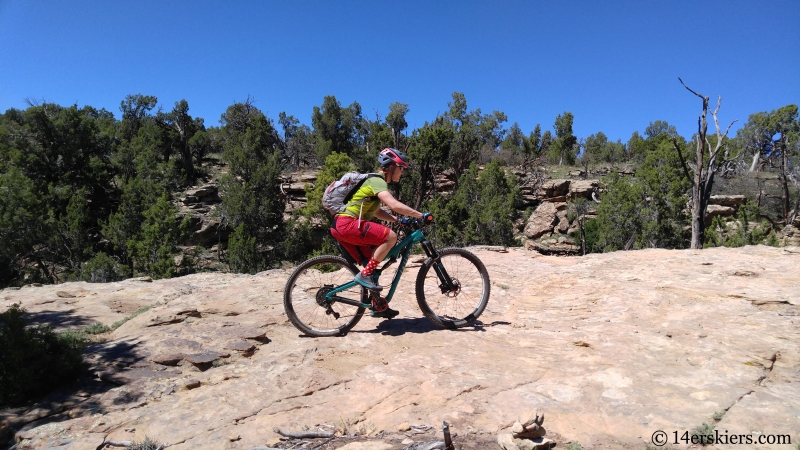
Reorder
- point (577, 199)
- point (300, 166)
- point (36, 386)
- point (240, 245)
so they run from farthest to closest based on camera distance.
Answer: point (300, 166) → point (577, 199) → point (240, 245) → point (36, 386)

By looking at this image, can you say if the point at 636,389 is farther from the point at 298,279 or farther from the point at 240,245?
the point at 240,245

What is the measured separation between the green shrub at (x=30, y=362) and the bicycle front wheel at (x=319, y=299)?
1903mm

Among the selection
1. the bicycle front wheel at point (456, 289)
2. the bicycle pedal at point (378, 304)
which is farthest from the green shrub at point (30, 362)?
the bicycle front wheel at point (456, 289)

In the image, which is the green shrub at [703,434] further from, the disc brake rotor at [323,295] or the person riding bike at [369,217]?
the disc brake rotor at [323,295]

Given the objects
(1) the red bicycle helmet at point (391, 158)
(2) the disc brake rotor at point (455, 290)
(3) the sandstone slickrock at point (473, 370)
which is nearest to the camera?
(3) the sandstone slickrock at point (473, 370)

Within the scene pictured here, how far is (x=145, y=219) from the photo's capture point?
32.3m

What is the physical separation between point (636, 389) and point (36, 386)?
461cm

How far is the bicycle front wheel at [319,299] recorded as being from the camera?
466cm

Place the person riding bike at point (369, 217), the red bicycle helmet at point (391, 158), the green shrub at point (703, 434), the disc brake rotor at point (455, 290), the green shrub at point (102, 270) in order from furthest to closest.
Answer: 1. the green shrub at point (102, 270)
2. the disc brake rotor at point (455, 290)
3. the red bicycle helmet at point (391, 158)
4. the person riding bike at point (369, 217)
5. the green shrub at point (703, 434)

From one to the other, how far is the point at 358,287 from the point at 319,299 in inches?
17.5

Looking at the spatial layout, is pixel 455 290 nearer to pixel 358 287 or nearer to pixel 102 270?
pixel 358 287

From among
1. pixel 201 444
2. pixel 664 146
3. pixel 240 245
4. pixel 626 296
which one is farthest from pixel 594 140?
pixel 201 444

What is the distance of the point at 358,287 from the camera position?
4809 mm

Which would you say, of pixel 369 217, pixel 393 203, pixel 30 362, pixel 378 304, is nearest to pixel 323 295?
pixel 378 304
